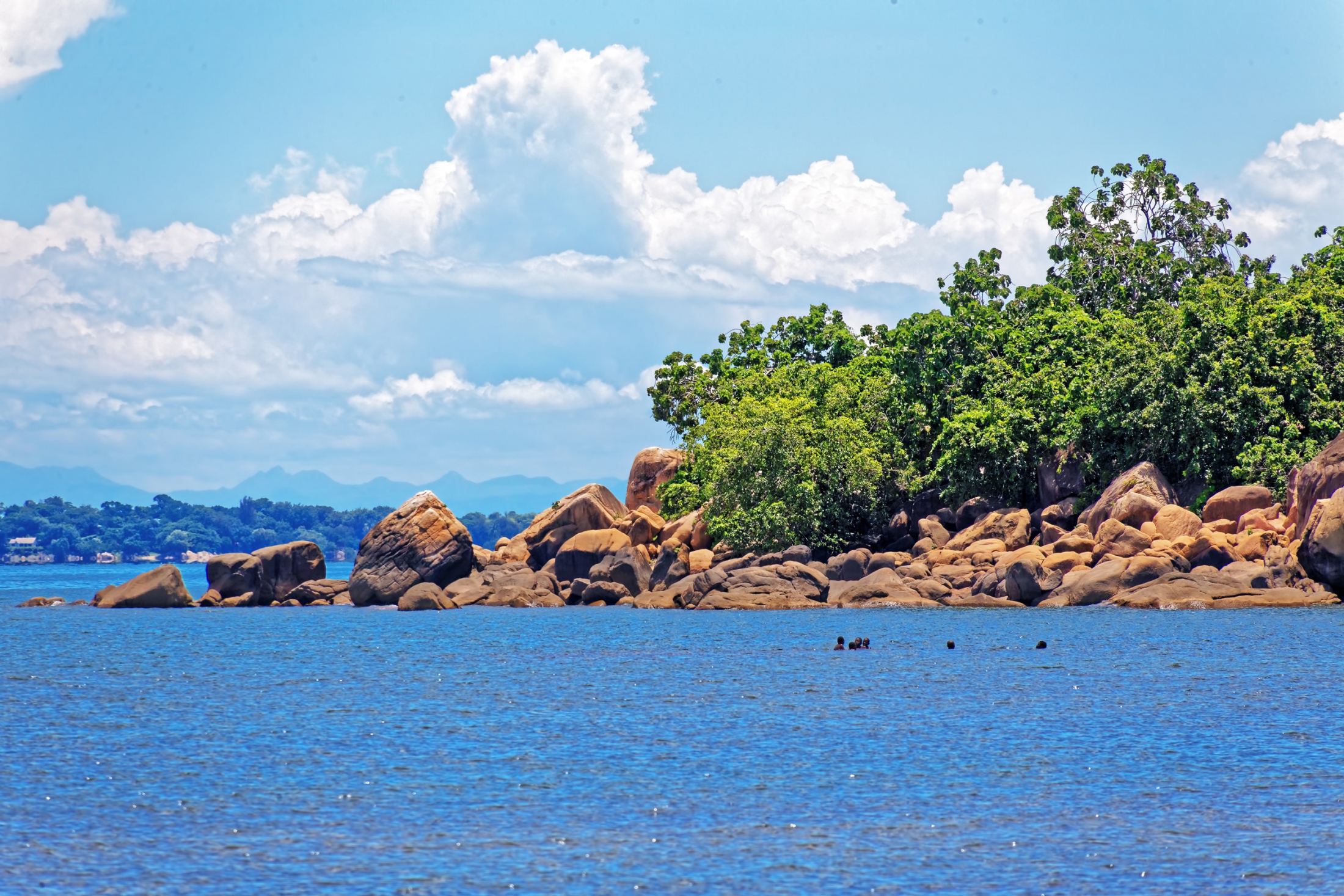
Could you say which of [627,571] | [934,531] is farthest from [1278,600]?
[627,571]

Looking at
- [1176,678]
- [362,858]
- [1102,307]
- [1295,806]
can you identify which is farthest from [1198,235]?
[362,858]

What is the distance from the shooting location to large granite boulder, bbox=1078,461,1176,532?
54188 millimetres

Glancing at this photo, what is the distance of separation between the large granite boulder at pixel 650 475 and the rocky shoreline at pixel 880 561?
0.40ft

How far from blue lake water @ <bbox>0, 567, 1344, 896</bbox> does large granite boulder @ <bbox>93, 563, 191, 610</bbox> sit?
30.0 m

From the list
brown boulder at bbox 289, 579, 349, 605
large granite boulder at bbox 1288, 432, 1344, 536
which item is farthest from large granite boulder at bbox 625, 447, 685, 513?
large granite boulder at bbox 1288, 432, 1344, 536

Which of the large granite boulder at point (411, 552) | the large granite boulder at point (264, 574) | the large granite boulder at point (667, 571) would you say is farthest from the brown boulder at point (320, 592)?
the large granite boulder at point (667, 571)

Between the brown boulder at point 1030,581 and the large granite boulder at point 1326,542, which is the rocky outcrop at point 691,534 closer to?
the brown boulder at point 1030,581

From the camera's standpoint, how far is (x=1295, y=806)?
1684 centimetres

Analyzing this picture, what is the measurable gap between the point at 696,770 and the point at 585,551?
47.4m

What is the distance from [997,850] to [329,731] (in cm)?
1311

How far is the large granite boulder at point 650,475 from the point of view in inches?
3056

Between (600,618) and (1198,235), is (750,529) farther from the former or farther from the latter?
(1198,235)

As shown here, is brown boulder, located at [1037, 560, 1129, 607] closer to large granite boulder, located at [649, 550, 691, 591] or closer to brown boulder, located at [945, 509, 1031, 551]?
brown boulder, located at [945, 509, 1031, 551]

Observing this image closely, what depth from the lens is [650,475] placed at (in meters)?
78.4
